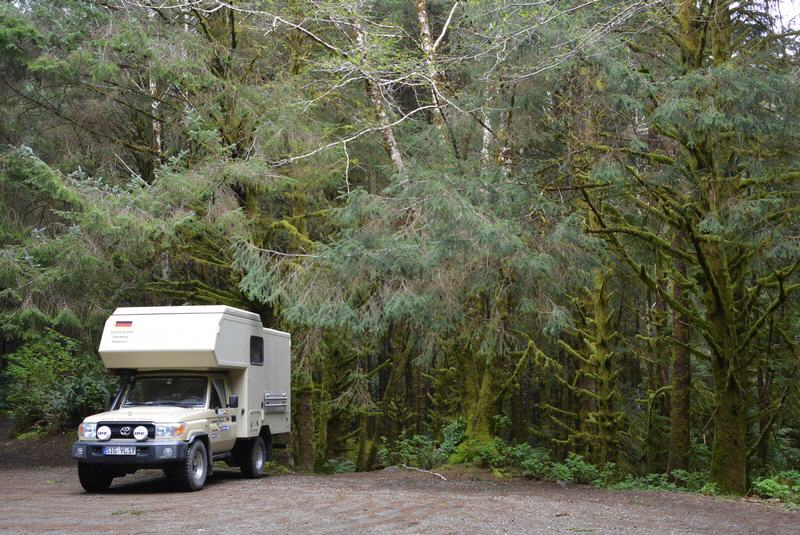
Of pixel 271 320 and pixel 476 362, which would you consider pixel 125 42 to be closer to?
pixel 271 320

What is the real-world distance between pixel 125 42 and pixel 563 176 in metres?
9.55

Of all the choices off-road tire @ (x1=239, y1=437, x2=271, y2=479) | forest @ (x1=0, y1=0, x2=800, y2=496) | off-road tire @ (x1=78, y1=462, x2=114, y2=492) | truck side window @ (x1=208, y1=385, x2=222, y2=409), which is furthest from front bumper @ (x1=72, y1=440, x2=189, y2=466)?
off-road tire @ (x1=239, y1=437, x2=271, y2=479)

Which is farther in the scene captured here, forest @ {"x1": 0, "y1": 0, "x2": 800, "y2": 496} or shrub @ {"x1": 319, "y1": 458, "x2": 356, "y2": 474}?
shrub @ {"x1": 319, "y1": 458, "x2": 356, "y2": 474}

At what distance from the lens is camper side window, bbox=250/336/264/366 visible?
1470cm

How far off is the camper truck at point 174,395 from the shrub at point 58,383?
10.1 m

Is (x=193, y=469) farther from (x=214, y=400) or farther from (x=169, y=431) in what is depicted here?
(x=214, y=400)

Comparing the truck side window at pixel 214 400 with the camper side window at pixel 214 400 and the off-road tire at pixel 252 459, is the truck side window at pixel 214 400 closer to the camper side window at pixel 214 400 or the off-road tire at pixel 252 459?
the camper side window at pixel 214 400

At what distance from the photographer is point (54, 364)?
2420 centimetres

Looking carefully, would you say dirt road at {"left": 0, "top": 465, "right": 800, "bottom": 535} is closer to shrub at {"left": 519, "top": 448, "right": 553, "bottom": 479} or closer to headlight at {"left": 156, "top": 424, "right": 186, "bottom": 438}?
headlight at {"left": 156, "top": 424, "right": 186, "bottom": 438}

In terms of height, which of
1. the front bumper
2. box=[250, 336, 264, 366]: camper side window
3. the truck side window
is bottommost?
the front bumper

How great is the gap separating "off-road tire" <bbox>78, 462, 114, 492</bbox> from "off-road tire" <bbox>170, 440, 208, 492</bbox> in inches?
51.7

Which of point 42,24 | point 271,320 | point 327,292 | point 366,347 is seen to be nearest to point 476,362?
point 366,347

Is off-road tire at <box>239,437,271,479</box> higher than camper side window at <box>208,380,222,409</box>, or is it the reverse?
camper side window at <box>208,380,222,409</box>

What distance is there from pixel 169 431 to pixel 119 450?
2.46ft
